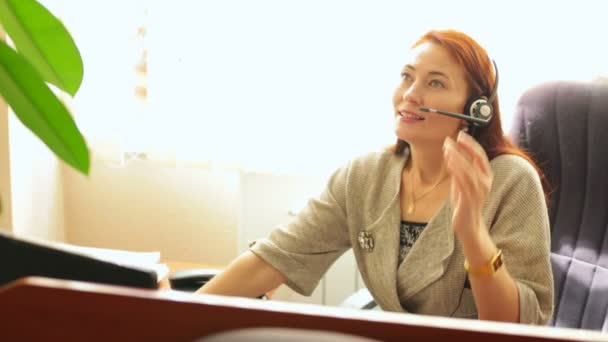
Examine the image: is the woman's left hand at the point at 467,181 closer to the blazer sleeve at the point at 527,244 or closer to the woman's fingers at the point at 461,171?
the woman's fingers at the point at 461,171

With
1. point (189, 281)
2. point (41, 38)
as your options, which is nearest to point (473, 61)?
point (189, 281)

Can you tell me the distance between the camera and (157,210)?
2.28m

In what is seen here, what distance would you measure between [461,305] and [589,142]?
0.47 meters

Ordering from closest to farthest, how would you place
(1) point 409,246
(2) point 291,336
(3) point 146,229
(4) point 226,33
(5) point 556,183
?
1. (2) point 291,336
2. (1) point 409,246
3. (5) point 556,183
4. (4) point 226,33
5. (3) point 146,229

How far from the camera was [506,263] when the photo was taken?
1.34m

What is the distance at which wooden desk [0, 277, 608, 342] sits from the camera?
1.76ft

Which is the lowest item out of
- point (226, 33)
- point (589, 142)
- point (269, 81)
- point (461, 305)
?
point (461, 305)

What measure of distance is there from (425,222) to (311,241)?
0.24m

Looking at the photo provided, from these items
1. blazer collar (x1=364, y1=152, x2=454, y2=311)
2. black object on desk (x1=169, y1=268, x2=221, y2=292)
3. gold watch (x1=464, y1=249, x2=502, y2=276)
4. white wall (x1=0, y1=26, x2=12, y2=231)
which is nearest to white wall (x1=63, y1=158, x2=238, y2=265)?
white wall (x1=0, y1=26, x2=12, y2=231)

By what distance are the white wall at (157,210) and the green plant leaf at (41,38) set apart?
1.40 meters

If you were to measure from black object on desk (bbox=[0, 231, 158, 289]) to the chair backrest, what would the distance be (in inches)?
46.2

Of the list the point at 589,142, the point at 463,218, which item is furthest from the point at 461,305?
the point at 589,142

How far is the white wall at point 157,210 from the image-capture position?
2.23 metres

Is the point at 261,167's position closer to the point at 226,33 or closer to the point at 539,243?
the point at 226,33
